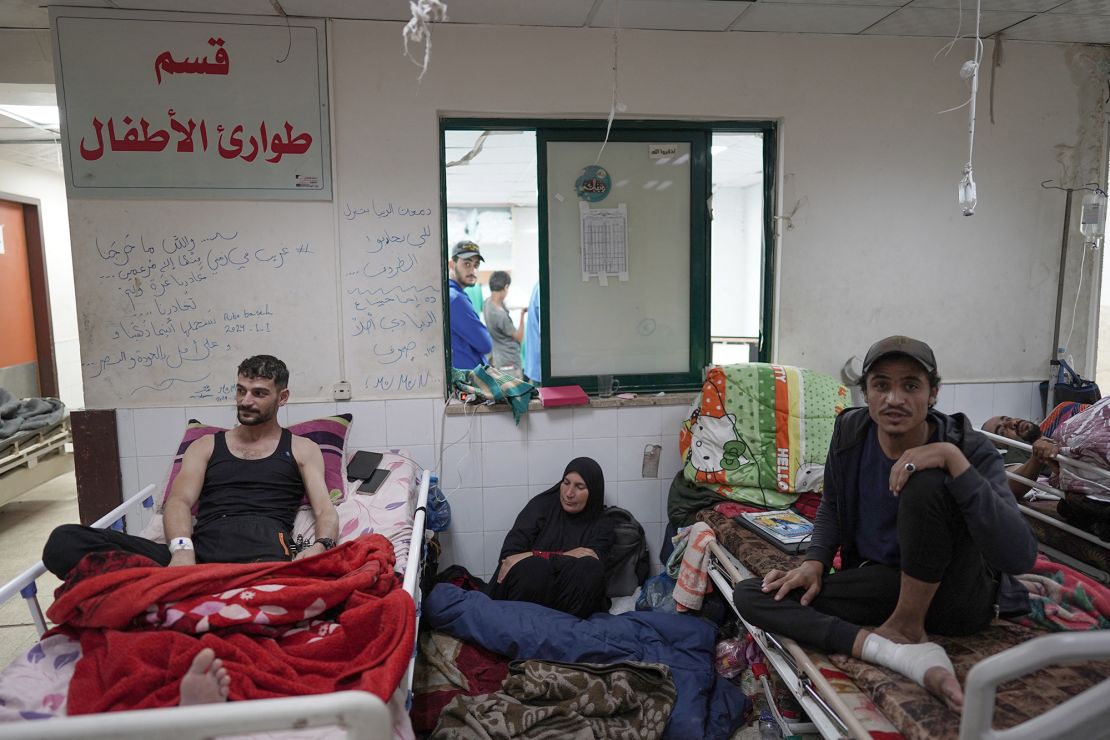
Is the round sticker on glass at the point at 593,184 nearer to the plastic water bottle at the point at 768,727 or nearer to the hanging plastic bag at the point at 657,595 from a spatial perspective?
the hanging plastic bag at the point at 657,595

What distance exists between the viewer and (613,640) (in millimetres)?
2592

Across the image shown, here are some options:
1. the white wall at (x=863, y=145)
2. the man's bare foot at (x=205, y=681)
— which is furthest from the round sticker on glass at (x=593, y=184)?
the man's bare foot at (x=205, y=681)

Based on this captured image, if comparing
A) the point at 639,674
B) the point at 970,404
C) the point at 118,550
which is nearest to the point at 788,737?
the point at 639,674

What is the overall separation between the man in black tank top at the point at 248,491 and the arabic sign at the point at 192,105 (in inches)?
40.1

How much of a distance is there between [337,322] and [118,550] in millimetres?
1426

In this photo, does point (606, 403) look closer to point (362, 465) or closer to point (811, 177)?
point (362, 465)

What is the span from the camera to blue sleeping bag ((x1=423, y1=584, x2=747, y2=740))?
2.41 metres

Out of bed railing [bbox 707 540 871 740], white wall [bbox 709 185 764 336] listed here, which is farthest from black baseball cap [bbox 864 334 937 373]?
white wall [bbox 709 185 764 336]

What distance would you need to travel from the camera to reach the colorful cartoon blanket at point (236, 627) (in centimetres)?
162

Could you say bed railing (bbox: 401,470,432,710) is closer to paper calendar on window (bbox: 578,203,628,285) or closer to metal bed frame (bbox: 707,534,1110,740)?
metal bed frame (bbox: 707,534,1110,740)

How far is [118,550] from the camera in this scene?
2.12m

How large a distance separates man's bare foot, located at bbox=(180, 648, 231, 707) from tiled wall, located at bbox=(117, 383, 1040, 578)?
177cm

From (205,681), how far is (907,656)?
1725 millimetres

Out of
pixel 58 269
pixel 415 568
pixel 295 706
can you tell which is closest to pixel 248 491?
pixel 415 568
